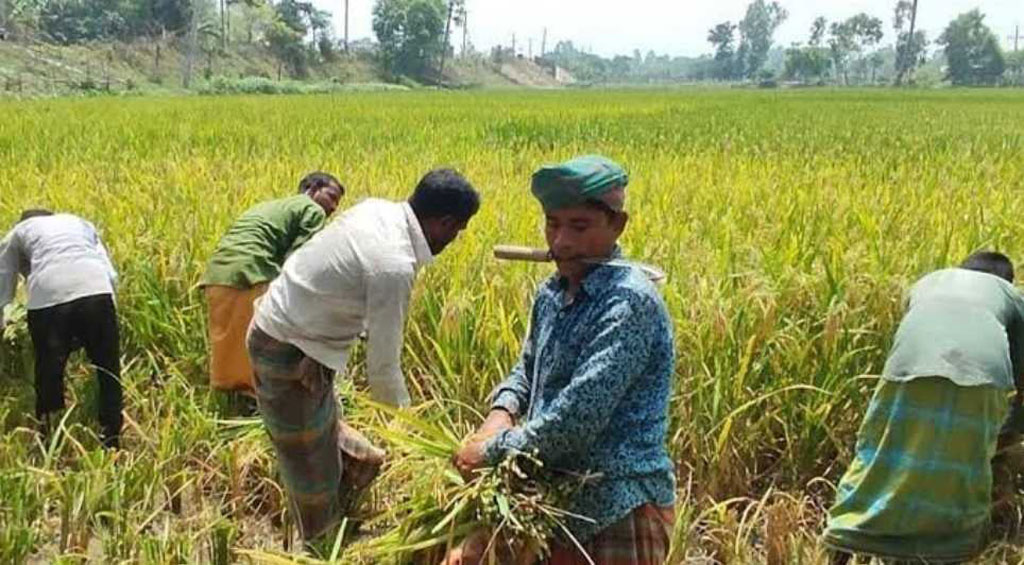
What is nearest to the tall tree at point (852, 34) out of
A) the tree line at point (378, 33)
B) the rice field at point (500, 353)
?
the tree line at point (378, 33)

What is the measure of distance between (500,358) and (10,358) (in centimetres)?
241

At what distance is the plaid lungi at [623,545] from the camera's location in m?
1.91

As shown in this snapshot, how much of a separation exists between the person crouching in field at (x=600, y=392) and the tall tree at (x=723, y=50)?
123 m

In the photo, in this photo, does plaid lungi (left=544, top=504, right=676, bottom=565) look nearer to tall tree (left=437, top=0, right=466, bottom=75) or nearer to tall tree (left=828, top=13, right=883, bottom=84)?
tall tree (left=437, top=0, right=466, bottom=75)

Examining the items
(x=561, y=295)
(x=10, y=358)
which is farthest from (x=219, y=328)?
(x=561, y=295)

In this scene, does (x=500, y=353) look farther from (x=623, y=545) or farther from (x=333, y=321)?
(x=623, y=545)

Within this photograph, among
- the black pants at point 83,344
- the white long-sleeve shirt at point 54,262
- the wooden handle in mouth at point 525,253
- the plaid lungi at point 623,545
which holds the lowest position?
the black pants at point 83,344

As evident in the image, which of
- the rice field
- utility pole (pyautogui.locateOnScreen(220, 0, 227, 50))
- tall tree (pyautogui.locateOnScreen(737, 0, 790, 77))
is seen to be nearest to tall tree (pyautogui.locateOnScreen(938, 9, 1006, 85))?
tall tree (pyautogui.locateOnScreen(737, 0, 790, 77))

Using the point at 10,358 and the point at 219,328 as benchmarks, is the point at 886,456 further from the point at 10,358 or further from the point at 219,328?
the point at 10,358

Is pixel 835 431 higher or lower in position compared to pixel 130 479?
higher

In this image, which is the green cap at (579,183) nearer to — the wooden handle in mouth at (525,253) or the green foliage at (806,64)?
the wooden handle in mouth at (525,253)

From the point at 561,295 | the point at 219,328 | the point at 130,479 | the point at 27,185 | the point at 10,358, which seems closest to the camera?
the point at 561,295

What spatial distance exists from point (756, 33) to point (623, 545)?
135 metres

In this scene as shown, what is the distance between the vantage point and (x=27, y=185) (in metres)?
6.53
